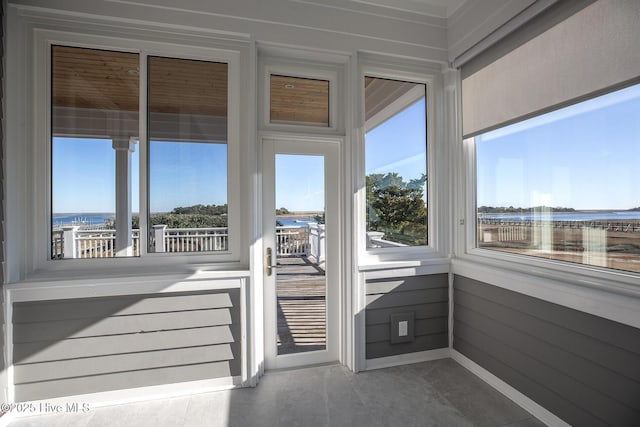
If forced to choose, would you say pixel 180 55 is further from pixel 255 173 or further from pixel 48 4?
pixel 255 173

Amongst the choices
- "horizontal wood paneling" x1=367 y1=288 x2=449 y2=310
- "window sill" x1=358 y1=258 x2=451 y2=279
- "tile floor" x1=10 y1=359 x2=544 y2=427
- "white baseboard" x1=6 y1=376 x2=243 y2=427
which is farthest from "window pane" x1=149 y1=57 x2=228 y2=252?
"horizontal wood paneling" x1=367 y1=288 x2=449 y2=310

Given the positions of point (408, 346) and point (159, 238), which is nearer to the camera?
point (159, 238)

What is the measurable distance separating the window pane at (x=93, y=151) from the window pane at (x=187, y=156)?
0.53ft

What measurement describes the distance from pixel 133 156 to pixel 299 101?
4.62 feet

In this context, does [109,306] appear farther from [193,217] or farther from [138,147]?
[138,147]

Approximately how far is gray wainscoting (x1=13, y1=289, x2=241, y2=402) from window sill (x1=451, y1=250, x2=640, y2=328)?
→ 6.60 ft

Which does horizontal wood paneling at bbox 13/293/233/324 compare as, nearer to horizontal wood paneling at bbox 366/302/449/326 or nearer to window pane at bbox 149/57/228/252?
window pane at bbox 149/57/228/252

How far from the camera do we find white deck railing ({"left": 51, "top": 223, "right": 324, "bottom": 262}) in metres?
2.40

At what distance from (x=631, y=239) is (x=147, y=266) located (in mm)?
3093

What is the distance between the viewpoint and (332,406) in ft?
7.43

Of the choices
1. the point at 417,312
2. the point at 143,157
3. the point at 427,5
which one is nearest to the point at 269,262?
the point at 143,157

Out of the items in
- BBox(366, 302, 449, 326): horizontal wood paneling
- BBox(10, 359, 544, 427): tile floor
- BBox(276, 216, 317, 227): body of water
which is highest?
BBox(276, 216, 317, 227): body of water

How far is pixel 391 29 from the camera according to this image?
9.19 feet

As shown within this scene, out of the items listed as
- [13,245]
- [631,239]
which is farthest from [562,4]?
[13,245]
